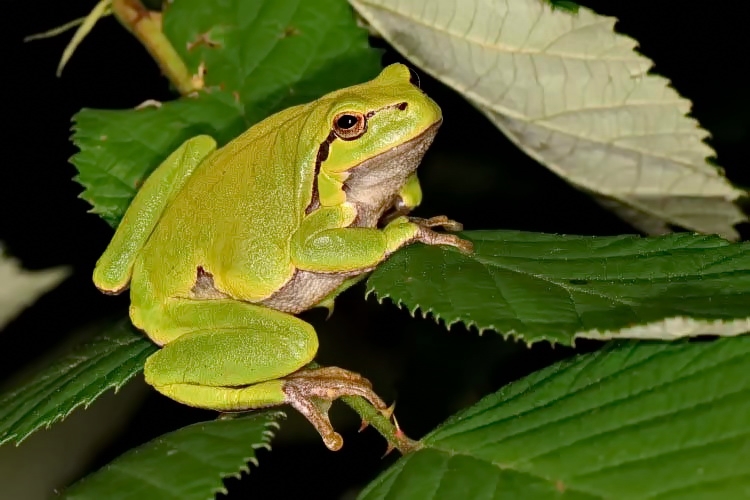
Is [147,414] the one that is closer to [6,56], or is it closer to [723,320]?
[6,56]

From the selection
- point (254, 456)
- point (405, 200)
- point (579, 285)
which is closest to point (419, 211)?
point (405, 200)

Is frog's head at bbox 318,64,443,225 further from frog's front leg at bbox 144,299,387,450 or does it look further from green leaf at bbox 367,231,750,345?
frog's front leg at bbox 144,299,387,450

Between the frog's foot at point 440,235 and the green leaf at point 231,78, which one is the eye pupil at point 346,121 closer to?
the frog's foot at point 440,235

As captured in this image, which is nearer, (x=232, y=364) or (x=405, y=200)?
(x=232, y=364)

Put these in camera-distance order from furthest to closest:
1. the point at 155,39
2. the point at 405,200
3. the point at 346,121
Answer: the point at 155,39, the point at 405,200, the point at 346,121

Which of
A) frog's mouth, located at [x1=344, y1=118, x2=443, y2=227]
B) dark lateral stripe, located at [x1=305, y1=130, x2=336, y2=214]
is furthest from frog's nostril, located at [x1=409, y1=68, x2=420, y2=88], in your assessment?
dark lateral stripe, located at [x1=305, y1=130, x2=336, y2=214]

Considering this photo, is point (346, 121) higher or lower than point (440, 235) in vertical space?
higher

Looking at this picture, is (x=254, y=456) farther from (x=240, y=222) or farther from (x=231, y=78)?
(x=231, y=78)
